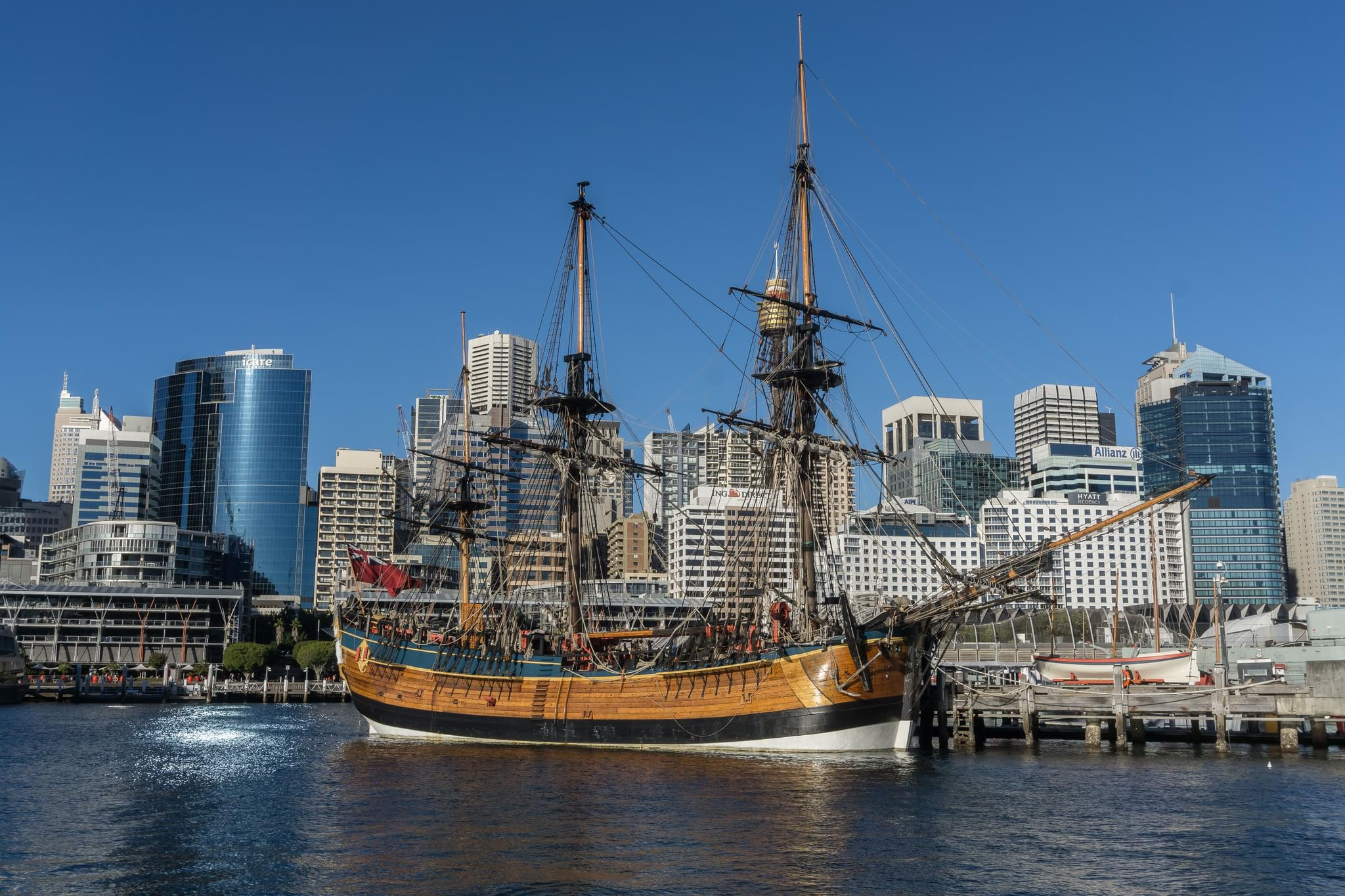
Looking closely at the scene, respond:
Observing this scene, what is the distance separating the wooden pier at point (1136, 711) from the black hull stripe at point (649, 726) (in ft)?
25.3

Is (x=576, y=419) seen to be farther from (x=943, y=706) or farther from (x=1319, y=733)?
(x=1319, y=733)

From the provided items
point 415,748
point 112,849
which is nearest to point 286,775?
point 415,748

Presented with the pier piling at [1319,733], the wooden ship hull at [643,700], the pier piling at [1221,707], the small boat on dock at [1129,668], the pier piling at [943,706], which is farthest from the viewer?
the small boat on dock at [1129,668]

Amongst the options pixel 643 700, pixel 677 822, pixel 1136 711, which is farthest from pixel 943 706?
pixel 677 822

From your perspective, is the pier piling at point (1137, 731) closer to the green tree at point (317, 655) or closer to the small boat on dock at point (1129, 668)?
the small boat on dock at point (1129, 668)

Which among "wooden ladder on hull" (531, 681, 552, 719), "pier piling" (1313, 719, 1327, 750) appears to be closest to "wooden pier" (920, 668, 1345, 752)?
"pier piling" (1313, 719, 1327, 750)

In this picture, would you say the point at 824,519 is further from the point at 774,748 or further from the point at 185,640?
the point at 185,640

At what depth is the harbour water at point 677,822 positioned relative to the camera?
31.7 m

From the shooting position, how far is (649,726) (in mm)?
60031

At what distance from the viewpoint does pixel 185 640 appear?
163 metres

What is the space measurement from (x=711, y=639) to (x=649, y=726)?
5323 mm

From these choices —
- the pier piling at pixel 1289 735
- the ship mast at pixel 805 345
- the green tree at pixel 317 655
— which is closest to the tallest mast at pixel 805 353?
the ship mast at pixel 805 345

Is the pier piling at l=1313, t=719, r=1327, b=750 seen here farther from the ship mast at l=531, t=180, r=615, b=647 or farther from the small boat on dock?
the ship mast at l=531, t=180, r=615, b=647

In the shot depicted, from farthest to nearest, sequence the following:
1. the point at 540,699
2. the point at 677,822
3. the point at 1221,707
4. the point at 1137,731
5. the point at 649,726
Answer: the point at 540,699 < the point at 649,726 < the point at 1137,731 < the point at 1221,707 < the point at 677,822
